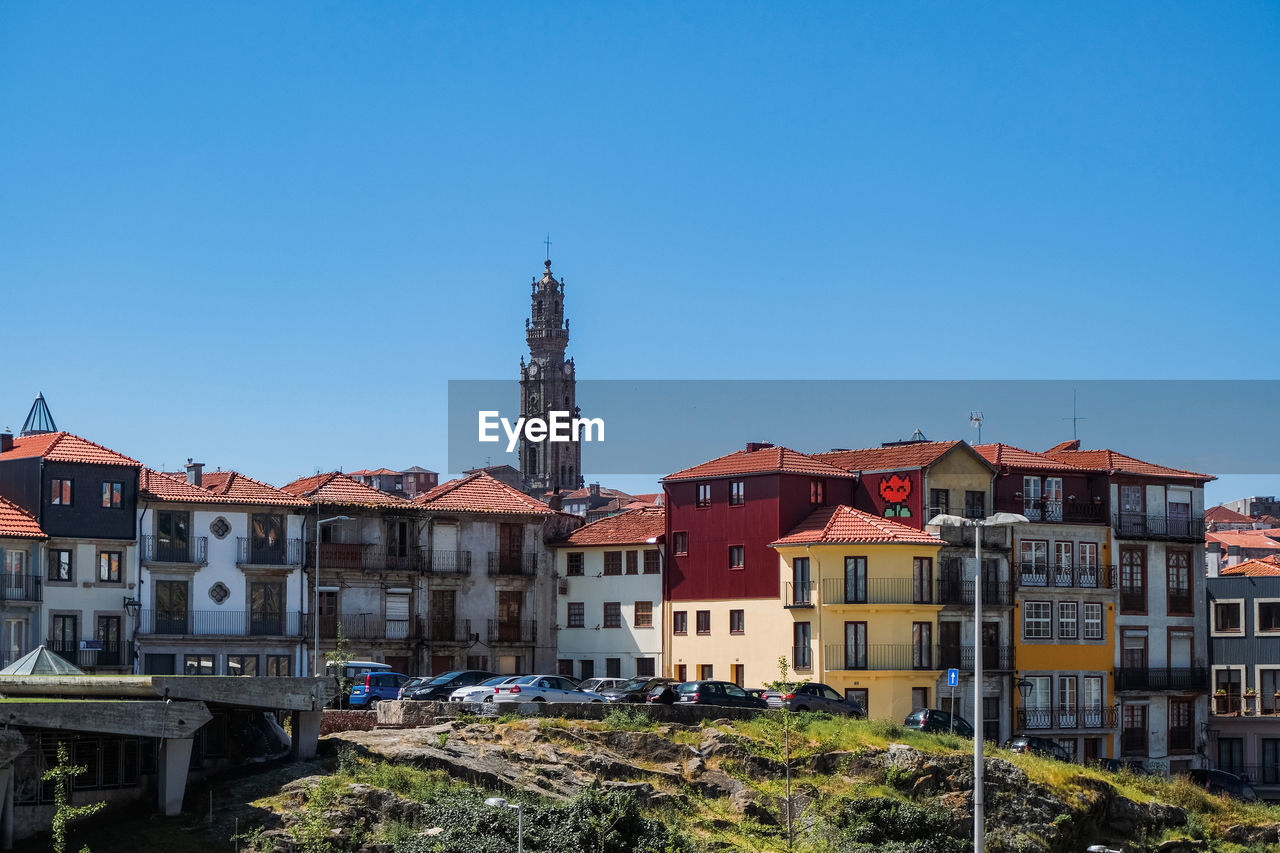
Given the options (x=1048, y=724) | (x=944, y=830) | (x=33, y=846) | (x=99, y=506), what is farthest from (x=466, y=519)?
(x=33, y=846)

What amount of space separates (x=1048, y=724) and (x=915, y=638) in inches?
366

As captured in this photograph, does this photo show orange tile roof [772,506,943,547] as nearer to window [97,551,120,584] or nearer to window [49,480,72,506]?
window [97,551,120,584]

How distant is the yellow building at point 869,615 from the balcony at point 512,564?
52.3ft

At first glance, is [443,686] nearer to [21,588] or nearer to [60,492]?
[21,588]

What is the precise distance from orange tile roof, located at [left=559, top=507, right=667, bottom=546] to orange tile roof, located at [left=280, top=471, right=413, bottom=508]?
932 cm

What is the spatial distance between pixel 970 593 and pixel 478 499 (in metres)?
25.4

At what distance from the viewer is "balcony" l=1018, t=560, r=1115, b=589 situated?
293ft

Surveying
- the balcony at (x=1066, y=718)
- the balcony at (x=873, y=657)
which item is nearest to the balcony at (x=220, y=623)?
the balcony at (x=873, y=657)

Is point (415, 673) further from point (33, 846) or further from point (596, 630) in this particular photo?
point (33, 846)

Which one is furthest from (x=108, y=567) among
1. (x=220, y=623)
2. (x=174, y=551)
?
(x=220, y=623)

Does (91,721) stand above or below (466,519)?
below

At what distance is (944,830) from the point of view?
64000 mm

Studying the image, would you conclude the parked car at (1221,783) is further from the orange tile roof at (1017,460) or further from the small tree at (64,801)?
the small tree at (64,801)

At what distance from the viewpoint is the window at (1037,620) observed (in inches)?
3494
